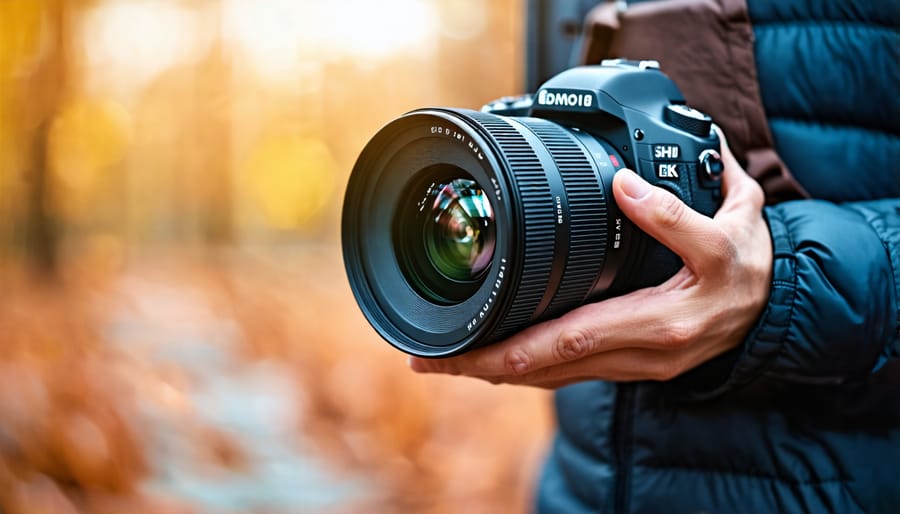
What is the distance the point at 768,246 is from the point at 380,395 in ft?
6.09

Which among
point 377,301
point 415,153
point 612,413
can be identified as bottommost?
point 612,413

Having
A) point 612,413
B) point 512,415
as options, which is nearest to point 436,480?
point 512,415

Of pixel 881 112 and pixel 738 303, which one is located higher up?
pixel 881 112

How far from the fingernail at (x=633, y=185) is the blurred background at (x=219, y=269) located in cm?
149

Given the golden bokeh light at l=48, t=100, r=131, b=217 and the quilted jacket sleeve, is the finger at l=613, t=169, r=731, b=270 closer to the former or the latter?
the quilted jacket sleeve

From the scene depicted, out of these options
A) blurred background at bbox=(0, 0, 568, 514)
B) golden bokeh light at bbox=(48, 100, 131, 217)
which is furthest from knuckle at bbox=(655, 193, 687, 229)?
golden bokeh light at bbox=(48, 100, 131, 217)

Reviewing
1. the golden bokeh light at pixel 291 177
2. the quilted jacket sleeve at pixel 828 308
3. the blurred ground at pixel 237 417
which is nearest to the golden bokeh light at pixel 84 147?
the blurred ground at pixel 237 417

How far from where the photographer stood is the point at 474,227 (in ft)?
2.29

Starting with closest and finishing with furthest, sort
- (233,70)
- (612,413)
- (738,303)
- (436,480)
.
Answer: (738,303) → (612,413) → (436,480) → (233,70)

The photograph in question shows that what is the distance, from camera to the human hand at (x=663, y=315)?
0.68 meters

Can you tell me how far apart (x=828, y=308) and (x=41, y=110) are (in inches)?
102

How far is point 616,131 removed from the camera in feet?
2.51

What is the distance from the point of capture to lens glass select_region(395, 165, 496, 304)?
2.28ft

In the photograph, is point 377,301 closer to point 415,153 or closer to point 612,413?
point 415,153
